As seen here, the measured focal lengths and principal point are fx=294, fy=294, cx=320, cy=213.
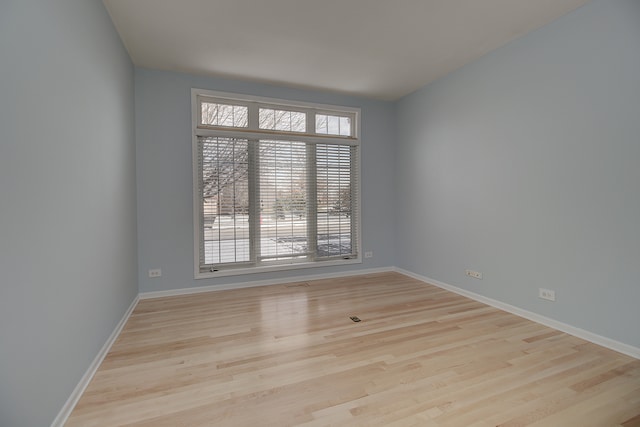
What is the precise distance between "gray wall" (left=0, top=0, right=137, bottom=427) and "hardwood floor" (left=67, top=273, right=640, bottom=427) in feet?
1.46

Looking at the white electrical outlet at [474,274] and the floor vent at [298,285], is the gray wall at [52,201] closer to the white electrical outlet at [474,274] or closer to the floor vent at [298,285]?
the floor vent at [298,285]

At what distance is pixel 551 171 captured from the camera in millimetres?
2896

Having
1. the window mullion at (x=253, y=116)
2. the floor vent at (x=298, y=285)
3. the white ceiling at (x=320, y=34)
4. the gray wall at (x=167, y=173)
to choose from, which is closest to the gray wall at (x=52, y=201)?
the white ceiling at (x=320, y=34)

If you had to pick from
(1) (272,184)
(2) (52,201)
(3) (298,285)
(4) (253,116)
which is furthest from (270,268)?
(2) (52,201)

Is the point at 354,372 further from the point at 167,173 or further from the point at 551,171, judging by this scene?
the point at 167,173

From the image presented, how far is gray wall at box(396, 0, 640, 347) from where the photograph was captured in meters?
2.40

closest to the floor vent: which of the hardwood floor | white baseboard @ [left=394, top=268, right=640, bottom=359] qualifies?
the hardwood floor

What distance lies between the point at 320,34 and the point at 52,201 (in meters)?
2.73

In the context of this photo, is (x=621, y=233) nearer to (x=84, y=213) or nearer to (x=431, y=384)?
(x=431, y=384)

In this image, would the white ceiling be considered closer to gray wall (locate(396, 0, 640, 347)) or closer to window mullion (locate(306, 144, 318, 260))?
gray wall (locate(396, 0, 640, 347))

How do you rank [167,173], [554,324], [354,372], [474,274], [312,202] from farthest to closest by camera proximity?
1. [312,202]
2. [167,173]
3. [474,274]
4. [554,324]
5. [354,372]

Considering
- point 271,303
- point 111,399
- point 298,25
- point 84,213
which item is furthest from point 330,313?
point 298,25

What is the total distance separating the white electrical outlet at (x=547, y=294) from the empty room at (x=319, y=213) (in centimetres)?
1

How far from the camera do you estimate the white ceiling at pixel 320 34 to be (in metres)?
2.64
